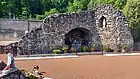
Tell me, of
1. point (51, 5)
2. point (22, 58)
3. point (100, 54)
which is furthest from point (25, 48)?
point (51, 5)

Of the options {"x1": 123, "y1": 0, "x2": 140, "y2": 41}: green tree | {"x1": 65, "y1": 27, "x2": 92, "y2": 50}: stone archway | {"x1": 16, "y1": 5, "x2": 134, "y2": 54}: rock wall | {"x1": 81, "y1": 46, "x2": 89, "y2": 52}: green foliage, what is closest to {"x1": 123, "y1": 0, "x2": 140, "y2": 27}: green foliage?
{"x1": 123, "y1": 0, "x2": 140, "y2": 41}: green tree

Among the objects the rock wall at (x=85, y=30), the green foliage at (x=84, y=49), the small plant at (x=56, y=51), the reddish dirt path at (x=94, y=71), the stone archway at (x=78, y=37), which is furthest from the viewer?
the stone archway at (x=78, y=37)

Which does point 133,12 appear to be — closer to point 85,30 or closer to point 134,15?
point 134,15

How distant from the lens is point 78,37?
32.3 m

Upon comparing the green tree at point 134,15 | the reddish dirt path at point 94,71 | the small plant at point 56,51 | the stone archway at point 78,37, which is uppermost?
the green tree at point 134,15

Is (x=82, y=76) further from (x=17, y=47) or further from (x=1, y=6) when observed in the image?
(x=1, y=6)

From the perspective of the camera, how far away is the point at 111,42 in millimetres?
31016

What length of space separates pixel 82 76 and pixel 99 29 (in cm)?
Result: 1512

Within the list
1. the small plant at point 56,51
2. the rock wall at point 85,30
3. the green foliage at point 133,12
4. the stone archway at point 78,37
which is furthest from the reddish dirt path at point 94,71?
the green foliage at point 133,12

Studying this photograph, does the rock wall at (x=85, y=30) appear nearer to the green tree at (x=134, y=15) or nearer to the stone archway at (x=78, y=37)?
the stone archway at (x=78, y=37)

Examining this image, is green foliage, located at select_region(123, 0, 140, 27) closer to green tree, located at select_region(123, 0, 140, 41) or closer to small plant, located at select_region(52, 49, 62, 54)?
green tree, located at select_region(123, 0, 140, 41)

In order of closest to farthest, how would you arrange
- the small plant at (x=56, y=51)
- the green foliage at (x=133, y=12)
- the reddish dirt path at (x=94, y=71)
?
the reddish dirt path at (x=94, y=71)
the small plant at (x=56, y=51)
the green foliage at (x=133, y=12)

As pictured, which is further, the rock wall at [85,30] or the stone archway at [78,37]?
the stone archway at [78,37]

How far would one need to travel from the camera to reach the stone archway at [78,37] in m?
31.1
